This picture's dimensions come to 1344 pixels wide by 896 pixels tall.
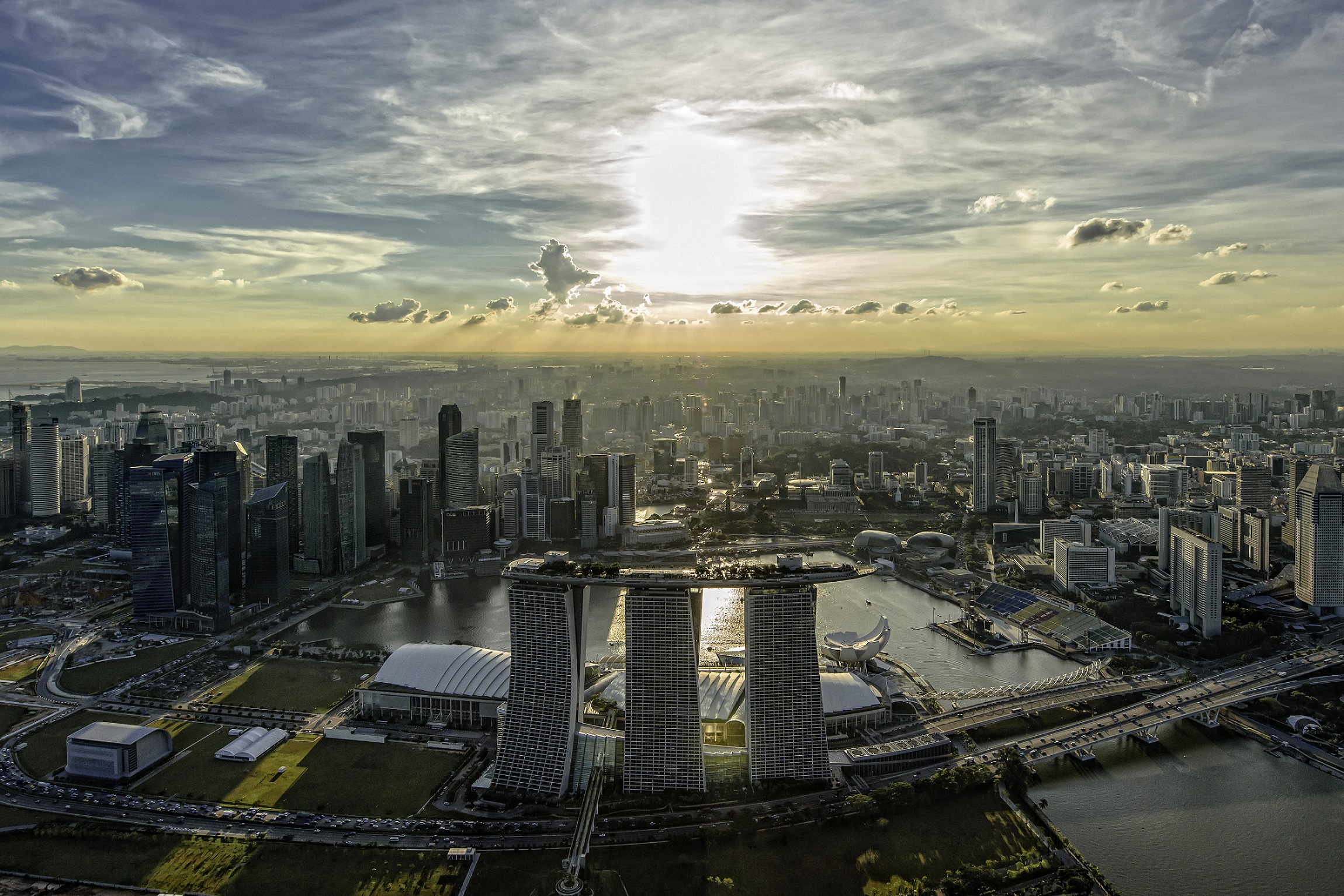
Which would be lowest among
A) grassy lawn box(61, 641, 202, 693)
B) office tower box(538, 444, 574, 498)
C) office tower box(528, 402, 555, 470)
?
grassy lawn box(61, 641, 202, 693)

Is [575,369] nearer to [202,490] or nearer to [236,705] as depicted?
[202,490]

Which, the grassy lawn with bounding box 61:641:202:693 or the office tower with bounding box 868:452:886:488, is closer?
the grassy lawn with bounding box 61:641:202:693

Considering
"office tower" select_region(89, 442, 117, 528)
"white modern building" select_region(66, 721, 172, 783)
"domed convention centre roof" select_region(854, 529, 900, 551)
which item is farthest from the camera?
"office tower" select_region(89, 442, 117, 528)

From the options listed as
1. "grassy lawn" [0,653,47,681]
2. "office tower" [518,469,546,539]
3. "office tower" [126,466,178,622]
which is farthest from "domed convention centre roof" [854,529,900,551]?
"grassy lawn" [0,653,47,681]

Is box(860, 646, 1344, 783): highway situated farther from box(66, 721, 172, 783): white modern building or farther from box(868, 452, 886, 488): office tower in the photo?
box(868, 452, 886, 488): office tower

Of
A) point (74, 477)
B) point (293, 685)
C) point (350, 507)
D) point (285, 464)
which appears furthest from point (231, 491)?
point (74, 477)

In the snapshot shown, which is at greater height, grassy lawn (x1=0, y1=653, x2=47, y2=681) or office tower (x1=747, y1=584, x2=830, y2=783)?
office tower (x1=747, y1=584, x2=830, y2=783)
